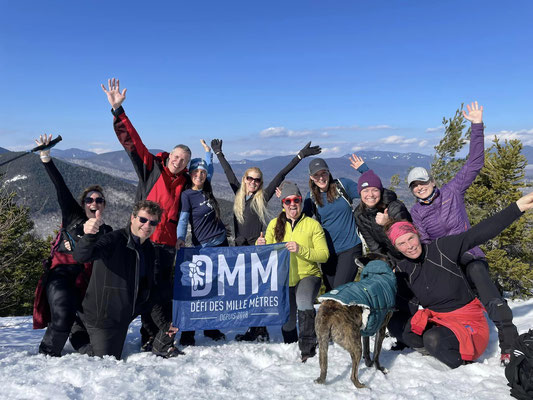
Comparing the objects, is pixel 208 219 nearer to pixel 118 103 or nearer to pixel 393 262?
pixel 118 103

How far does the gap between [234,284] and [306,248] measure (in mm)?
1452

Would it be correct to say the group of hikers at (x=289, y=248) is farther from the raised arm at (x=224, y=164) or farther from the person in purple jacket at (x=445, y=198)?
the raised arm at (x=224, y=164)

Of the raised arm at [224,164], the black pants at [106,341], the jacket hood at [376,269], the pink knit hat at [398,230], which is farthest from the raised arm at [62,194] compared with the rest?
the pink knit hat at [398,230]

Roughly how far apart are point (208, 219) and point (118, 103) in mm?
2522

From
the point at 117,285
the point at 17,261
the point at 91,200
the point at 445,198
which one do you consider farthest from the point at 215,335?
the point at 17,261

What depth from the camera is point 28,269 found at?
24578 mm

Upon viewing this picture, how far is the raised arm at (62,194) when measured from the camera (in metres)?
5.66

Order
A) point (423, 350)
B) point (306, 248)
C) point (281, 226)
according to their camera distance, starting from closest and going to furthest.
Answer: point (423, 350)
point (306, 248)
point (281, 226)

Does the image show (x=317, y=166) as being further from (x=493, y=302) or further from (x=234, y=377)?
(x=234, y=377)

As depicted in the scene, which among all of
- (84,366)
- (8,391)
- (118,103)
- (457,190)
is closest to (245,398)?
(84,366)

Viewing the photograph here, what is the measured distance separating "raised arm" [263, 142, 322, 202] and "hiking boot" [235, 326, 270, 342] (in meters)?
2.37

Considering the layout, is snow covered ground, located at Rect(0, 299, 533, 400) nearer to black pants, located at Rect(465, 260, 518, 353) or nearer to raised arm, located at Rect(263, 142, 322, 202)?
black pants, located at Rect(465, 260, 518, 353)

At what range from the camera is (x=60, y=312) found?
5.30 metres

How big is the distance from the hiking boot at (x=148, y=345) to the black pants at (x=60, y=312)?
863 mm
